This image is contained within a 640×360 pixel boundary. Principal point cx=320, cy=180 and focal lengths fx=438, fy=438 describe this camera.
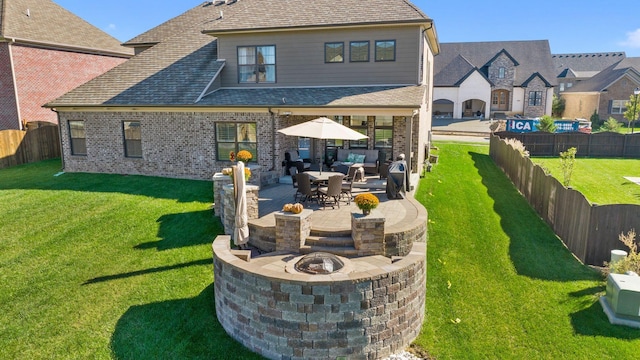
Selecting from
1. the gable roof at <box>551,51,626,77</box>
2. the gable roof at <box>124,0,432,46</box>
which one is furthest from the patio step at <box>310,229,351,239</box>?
the gable roof at <box>551,51,626,77</box>

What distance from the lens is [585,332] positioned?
8852 mm

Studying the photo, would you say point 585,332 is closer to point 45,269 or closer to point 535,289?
point 535,289

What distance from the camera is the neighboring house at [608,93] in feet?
169

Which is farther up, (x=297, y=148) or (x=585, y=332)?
(x=297, y=148)

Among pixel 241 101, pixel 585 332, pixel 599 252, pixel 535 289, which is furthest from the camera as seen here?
pixel 241 101

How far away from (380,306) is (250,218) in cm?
462

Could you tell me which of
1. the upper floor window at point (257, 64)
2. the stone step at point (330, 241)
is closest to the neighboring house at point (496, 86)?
the upper floor window at point (257, 64)

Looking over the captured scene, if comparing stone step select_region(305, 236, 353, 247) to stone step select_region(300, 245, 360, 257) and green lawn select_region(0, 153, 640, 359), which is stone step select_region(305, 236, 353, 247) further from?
green lawn select_region(0, 153, 640, 359)

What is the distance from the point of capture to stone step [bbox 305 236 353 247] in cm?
1005

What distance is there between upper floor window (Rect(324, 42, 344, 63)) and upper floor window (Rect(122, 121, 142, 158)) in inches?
338

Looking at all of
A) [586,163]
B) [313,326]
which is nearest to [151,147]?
[313,326]

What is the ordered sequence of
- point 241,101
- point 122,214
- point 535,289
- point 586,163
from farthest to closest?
point 586,163
point 241,101
point 122,214
point 535,289

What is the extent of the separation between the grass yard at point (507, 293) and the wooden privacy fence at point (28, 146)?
66.4 ft

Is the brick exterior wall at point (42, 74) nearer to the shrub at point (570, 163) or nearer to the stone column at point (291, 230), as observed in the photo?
the stone column at point (291, 230)
